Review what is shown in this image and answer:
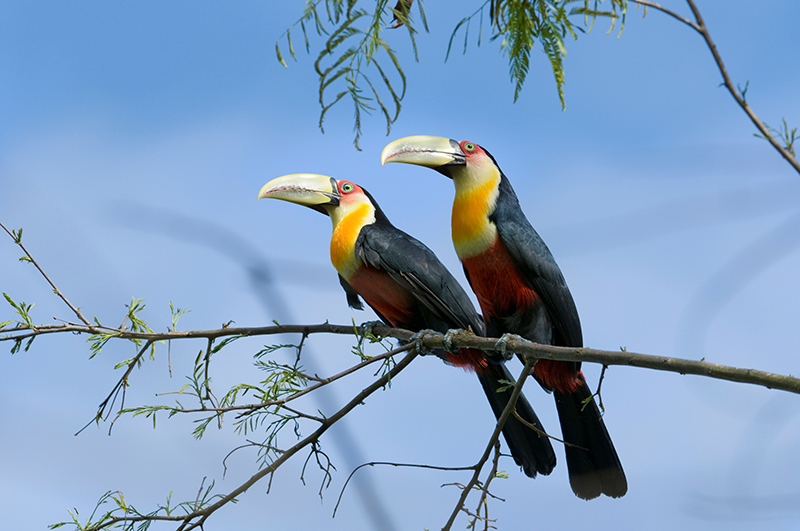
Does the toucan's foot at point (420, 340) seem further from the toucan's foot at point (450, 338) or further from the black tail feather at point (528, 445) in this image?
the black tail feather at point (528, 445)

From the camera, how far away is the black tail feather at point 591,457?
9.90 ft

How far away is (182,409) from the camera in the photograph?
2.77 metres

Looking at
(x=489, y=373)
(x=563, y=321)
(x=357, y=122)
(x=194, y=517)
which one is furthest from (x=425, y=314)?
(x=194, y=517)

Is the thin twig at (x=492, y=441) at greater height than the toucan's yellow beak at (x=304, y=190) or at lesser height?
lesser

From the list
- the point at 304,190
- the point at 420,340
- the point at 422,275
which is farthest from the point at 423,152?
the point at 420,340

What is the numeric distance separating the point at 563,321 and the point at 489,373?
0.49 metres

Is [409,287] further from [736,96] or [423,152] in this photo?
[736,96]

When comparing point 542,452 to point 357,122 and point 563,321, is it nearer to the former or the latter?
point 563,321

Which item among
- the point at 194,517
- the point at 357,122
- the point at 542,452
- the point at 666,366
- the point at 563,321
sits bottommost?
the point at 194,517

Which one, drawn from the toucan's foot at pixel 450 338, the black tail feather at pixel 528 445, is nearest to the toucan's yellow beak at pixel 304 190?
the toucan's foot at pixel 450 338

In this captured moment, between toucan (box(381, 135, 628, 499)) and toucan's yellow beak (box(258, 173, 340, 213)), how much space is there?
22.2 inches

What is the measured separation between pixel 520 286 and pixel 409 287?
1.74 ft

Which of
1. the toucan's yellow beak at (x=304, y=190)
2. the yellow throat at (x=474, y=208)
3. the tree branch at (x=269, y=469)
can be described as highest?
the toucan's yellow beak at (x=304, y=190)

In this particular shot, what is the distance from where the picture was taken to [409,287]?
3.23 metres
